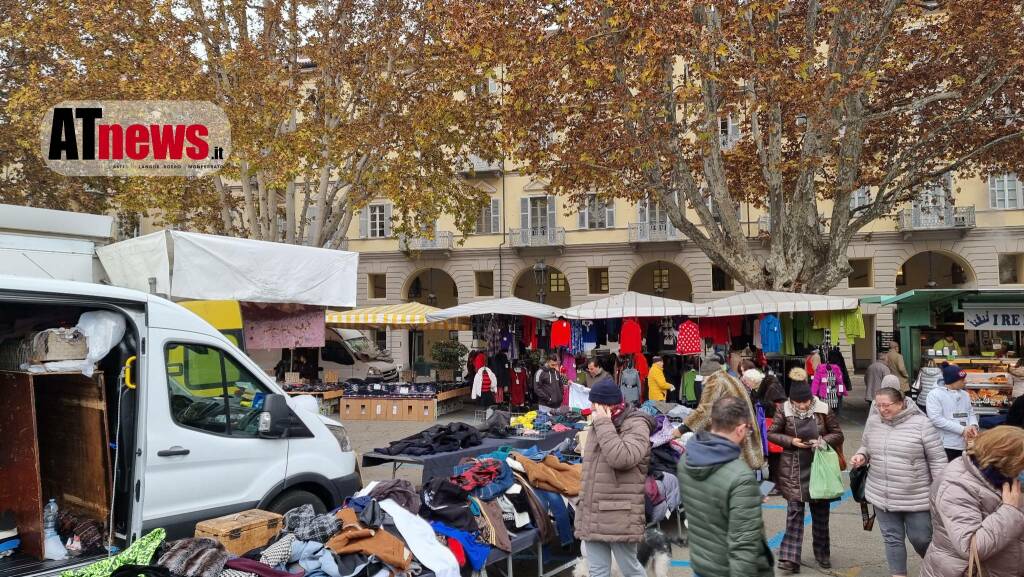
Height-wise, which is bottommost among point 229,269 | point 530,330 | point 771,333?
point 771,333

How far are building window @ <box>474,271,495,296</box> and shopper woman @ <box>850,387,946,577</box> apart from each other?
28724 millimetres

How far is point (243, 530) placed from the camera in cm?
432

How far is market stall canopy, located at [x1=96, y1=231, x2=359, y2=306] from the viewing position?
7.14 metres

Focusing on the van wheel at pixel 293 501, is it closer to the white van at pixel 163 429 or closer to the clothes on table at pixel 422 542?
the white van at pixel 163 429

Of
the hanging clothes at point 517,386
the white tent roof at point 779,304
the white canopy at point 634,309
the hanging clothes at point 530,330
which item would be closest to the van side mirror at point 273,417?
the white canopy at point 634,309

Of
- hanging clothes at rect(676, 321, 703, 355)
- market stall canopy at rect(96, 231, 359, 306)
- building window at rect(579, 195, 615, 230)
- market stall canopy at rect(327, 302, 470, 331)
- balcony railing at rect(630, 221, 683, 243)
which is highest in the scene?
building window at rect(579, 195, 615, 230)

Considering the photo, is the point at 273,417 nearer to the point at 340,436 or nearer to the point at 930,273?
the point at 340,436

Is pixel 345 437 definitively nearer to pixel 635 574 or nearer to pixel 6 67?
pixel 635 574

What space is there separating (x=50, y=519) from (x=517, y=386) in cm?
1171

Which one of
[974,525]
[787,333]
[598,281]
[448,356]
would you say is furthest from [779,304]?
[598,281]

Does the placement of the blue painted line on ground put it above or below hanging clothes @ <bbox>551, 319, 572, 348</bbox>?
below

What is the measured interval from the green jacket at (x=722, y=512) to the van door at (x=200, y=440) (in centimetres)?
338

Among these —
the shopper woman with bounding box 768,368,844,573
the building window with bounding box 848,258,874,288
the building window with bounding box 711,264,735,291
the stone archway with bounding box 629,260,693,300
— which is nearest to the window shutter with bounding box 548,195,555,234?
the stone archway with bounding box 629,260,693,300

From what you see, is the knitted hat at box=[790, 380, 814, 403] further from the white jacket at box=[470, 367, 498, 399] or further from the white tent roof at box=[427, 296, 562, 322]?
the white jacket at box=[470, 367, 498, 399]
